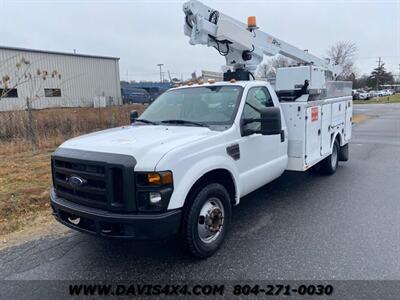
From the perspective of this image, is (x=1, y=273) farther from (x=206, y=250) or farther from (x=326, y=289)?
(x=326, y=289)

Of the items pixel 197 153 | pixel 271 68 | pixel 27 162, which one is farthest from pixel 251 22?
pixel 271 68

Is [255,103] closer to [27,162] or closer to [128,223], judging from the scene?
[128,223]

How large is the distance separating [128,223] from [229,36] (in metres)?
3.72

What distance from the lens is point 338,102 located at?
684cm

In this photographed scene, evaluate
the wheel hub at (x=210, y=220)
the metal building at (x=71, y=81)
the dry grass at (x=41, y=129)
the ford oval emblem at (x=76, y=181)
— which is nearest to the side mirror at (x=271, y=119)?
the wheel hub at (x=210, y=220)

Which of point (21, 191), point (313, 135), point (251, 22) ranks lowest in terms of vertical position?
point (21, 191)

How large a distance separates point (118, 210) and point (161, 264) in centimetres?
87

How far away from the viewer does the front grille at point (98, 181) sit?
2938 mm

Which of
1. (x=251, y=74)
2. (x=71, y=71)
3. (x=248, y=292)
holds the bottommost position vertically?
(x=248, y=292)

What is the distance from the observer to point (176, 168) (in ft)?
9.98

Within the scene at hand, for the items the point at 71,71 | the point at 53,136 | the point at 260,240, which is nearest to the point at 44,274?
the point at 260,240

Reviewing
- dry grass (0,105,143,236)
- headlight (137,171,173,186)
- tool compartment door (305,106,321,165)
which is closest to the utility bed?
tool compartment door (305,106,321,165)

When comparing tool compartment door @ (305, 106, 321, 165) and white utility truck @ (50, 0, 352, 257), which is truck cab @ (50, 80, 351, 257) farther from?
tool compartment door @ (305, 106, 321, 165)

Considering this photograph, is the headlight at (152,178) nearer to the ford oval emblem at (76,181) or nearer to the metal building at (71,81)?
the ford oval emblem at (76,181)
